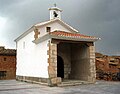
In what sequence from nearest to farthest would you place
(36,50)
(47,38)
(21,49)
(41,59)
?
(47,38), (41,59), (36,50), (21,49)

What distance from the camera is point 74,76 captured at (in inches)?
670

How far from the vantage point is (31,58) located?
669 inches

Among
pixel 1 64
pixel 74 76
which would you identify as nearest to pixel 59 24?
pixel 74 76

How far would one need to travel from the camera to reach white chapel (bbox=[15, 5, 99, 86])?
13758mm

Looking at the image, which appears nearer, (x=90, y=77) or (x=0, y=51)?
(x=90, y=77)

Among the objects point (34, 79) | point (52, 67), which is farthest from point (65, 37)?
point (34, 79)

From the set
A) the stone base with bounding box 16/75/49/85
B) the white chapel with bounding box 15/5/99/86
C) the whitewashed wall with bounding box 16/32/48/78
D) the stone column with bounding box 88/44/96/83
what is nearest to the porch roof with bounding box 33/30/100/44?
the white chapel with bounding box 15/5/99/86

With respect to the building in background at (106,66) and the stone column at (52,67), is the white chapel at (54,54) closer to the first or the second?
the stone column at (52,67)

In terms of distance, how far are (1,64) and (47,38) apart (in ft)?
38.5

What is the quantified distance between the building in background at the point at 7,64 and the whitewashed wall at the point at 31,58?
4.34 metres

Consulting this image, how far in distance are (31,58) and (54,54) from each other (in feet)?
12.4

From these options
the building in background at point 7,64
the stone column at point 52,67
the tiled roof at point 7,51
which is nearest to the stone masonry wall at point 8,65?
the building in background at point 7,64

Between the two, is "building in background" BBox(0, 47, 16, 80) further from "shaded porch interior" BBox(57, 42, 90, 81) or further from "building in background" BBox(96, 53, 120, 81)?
"building in background" BBox(96, 53, 120, 81)

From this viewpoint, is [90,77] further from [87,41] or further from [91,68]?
[87,41]
